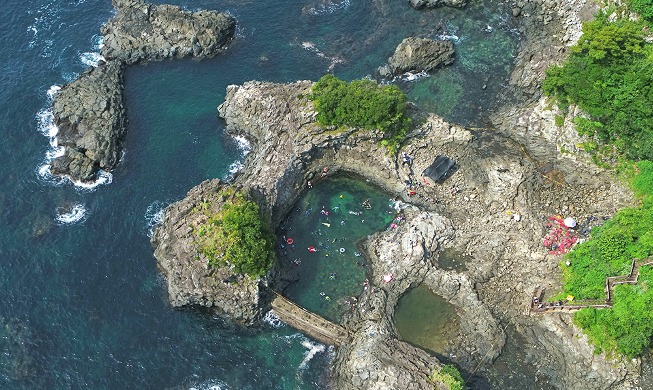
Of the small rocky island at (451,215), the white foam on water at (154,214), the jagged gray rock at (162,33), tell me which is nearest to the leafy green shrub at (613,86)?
the small rocky island at (451,215)

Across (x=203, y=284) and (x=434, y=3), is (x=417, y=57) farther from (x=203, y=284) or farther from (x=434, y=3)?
(x=203, y=284)

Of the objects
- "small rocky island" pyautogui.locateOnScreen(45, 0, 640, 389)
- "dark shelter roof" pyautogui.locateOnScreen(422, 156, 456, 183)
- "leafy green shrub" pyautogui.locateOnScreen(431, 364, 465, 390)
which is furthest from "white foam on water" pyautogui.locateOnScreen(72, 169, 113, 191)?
"leafy green shrub" pyautogui.locateOnScreen(431, 364, 465, 390)

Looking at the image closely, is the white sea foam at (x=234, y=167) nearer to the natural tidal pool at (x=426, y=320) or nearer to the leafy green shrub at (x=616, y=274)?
the natural tidal pool at (x=426, y=320)

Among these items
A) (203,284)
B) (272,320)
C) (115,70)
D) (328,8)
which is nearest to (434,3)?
(328,8)

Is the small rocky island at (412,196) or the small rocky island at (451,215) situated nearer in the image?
the small rocky island at (451,215)

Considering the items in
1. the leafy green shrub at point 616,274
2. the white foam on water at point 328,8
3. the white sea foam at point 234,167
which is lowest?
the leafy green shrub at point 616,274

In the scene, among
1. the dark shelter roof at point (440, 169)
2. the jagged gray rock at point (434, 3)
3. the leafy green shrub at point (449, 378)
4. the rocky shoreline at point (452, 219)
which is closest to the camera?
the leafy green shrub at point (449, 378)

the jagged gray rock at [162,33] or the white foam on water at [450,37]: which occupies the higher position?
the jagged gray rock at [162,33]

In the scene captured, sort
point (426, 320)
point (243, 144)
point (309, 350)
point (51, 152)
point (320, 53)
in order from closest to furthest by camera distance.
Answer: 1. point (309, 350)
2. point (426, 320)
3. point (51, 152)
4. point (243, 144)
5. point (320, 53)
